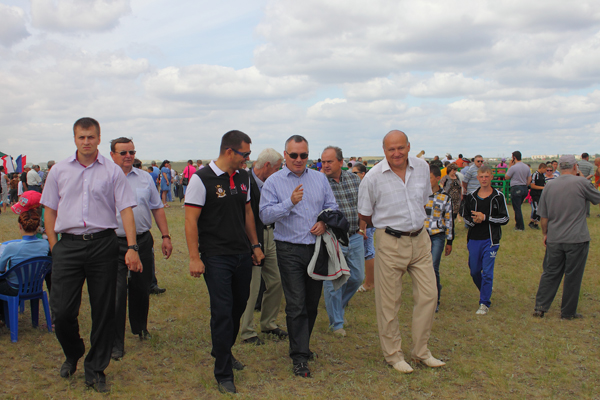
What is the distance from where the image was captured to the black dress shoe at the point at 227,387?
3.83m

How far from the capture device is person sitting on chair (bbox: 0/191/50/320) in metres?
5.00

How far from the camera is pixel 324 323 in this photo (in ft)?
18.9

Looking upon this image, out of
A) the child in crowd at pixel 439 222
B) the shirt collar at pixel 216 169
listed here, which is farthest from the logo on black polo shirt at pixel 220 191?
the child in crowd at pixel 439 222

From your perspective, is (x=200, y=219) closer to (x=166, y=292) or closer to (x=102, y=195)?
(x=102, y=195)

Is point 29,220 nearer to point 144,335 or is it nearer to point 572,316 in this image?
point 144,335

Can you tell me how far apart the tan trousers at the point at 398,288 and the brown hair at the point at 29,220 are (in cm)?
375

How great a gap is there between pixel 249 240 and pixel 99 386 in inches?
67.2

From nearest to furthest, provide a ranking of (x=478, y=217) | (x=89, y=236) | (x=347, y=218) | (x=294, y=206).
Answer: (x=89, y=236), (x=294, y=206), (x=347, y=218), (x=478, y=217)

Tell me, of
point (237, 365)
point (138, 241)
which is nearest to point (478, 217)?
point (237, 365)

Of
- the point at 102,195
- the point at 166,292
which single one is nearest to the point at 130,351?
the point at 102,195

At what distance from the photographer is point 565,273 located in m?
5.88

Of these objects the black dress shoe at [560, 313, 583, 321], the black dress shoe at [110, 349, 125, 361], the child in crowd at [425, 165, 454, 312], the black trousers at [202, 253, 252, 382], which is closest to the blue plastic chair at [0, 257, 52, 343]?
the black dress shoe at [110, 349, 125, 361]

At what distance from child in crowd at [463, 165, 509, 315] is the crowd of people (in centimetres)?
55

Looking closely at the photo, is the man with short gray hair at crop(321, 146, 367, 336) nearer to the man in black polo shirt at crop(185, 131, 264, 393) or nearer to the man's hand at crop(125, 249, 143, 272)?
the man in black polo shirt at crop(185, 131, 264, 393)
